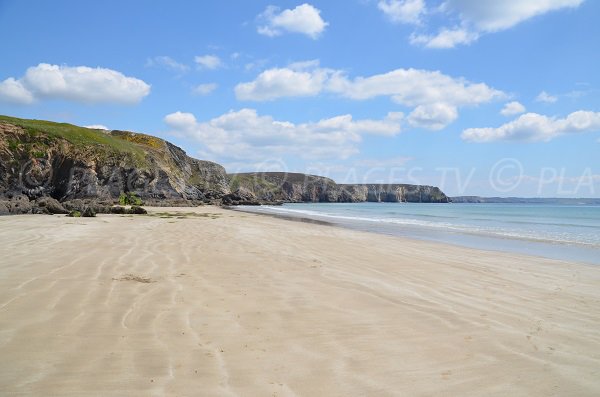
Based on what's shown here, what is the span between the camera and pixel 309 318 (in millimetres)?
4848

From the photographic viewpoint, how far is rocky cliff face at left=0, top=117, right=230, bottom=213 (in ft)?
129

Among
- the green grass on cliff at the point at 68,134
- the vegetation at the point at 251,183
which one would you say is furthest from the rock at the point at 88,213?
the vegetation at the point at 251,183

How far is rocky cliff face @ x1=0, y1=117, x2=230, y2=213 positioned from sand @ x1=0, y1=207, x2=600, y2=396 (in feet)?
73.7

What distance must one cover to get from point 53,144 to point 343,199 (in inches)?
5574

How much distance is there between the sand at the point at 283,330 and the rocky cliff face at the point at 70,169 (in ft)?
73.7

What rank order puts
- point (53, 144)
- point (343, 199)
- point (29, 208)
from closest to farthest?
point (29, 208)
point (53, 144)
point (343, 199)

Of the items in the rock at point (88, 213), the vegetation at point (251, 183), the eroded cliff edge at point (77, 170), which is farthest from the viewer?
the vegetation at point (251, 183)

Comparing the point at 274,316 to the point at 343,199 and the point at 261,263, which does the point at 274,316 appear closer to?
the point at 261,263

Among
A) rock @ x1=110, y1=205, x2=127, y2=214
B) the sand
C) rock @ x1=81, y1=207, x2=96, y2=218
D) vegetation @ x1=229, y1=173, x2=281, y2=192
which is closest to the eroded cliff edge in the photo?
rock @ x1=110, y1=205, x2=127, y2=214

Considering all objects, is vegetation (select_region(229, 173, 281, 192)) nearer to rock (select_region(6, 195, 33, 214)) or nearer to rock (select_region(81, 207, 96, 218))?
rock (select_region(6, 195, 33, 214))

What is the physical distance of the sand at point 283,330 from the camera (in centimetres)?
314

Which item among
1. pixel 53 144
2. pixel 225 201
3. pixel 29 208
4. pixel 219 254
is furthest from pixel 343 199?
pixel 219 254

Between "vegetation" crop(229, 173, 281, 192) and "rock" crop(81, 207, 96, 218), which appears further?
"vegetation" crop(229, 173, 281, 192)

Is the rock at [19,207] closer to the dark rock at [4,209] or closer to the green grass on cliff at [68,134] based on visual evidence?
the dark rock at [4,209]
